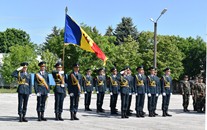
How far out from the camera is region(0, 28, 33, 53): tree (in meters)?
77.2

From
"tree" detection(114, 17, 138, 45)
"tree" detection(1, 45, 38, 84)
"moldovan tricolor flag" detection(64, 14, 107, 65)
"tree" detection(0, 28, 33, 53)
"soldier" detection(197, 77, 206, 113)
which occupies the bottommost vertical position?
"soldier" detection(197, 77, 206, 113)

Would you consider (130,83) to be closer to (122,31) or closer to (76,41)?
(76,41)

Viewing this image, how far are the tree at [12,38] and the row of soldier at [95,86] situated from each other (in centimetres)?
6213

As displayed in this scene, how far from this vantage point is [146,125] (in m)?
11.9

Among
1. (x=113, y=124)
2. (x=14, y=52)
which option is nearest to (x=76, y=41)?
(x=113, y=124)

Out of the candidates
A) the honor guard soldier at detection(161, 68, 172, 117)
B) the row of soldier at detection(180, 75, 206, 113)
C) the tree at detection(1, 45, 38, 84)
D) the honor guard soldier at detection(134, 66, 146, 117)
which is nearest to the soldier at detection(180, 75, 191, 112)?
the row of soldier at detection(180, 75, 206, 113)

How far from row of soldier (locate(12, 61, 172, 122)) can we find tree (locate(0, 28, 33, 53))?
204ft

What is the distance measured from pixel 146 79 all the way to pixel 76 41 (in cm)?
314

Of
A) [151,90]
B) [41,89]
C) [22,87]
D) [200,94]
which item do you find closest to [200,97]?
[200,94]

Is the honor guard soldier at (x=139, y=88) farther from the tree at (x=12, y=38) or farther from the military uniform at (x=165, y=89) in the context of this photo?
the tree at (x=12, y=38)

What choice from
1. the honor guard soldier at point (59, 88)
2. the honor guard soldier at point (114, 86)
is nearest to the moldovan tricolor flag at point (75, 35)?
the honor guard soldier at point (114, 86)

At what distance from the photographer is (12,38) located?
258 ft

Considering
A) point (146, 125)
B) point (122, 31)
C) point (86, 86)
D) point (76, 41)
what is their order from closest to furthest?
point (146, 125), point (76, 41), point (86, 86), point (122, 31)

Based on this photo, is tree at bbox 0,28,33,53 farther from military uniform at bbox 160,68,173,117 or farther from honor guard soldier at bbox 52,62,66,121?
honor guard soldier at bbox 52,62,66,121
